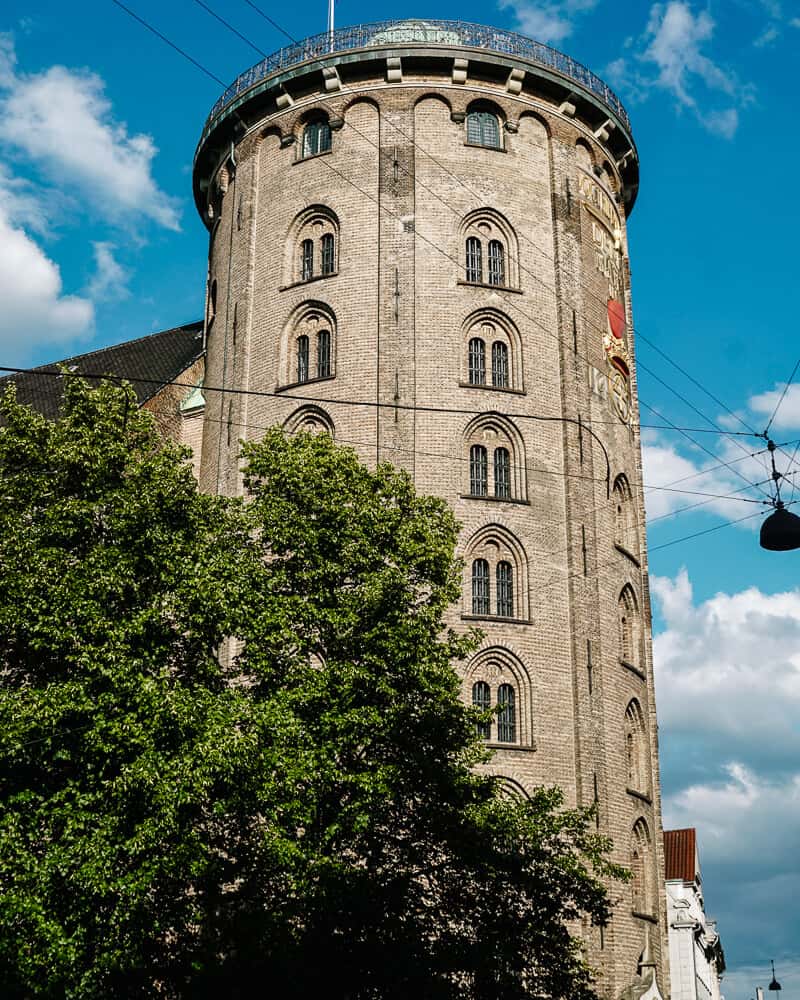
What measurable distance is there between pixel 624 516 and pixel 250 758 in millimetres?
21359

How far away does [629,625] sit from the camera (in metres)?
36.3

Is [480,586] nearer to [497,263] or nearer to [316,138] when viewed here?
[497,263]

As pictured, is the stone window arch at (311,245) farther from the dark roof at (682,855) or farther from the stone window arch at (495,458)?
the dark roof at (682,855)

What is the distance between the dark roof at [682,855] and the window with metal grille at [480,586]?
118 ft

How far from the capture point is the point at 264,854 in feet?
60.4

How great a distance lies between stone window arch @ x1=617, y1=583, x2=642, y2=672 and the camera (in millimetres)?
35812

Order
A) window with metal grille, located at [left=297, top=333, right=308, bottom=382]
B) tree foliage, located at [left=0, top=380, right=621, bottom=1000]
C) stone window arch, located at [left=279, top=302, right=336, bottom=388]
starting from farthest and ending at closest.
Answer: window with metal grille, located at [left=297, top=333, right=308, bottom=382] → stone window arch, located at [left=279, top=302, right=336, bottom=388] → tree foliage, located at [left=0, top=380, right=621, bottom=1000]

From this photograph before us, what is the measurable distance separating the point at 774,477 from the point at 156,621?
36.0ft

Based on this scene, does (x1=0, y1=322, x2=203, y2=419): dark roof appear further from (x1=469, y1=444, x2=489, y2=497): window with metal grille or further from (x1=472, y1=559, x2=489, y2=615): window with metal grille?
(x1=472, y1=559, x2=489, y2=615): window with metal grille

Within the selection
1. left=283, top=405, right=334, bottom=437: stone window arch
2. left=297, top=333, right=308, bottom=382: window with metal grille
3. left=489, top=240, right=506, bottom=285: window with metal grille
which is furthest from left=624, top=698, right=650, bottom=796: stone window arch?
left=297, top=333, right=308, bottom=382: window with metal grille

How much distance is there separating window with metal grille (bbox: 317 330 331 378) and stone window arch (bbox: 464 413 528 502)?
431 centimetres

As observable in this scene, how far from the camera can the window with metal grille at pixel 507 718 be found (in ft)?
102

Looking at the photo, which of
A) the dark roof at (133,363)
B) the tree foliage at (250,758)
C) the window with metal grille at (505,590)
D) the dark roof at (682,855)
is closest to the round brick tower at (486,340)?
the window with metal grille at (505,590)

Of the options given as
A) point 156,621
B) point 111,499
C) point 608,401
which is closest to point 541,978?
point 156,621
